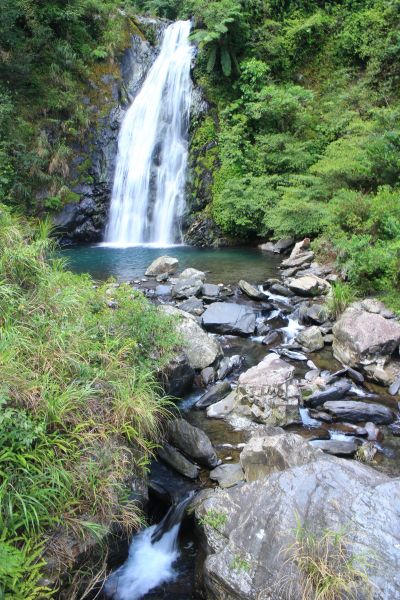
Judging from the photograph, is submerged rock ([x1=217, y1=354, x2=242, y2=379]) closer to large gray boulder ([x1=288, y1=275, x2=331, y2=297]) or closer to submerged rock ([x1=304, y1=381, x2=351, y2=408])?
submerged rock ([x1=304, y1=381, x2=351, y2=408])

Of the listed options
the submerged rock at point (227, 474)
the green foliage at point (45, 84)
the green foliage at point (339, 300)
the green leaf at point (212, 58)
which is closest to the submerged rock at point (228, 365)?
the submerged rock at point (227, 474)

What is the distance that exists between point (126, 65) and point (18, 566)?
1986 cm

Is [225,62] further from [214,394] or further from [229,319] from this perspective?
[214,394]

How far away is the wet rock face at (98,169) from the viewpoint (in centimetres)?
1589

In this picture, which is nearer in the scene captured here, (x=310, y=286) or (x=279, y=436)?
(x=279, y=436)

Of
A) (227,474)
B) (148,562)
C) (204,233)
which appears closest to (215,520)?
(148,562)

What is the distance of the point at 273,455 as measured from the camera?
3613 mm

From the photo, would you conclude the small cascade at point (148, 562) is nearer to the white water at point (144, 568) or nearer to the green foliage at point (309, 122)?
the white water at point (144, 568)

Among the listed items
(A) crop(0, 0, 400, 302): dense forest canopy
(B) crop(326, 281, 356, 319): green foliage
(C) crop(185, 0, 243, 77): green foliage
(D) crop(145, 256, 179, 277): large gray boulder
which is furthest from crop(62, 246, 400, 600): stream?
(C) crop(185, 0, 243, 77): green foliage

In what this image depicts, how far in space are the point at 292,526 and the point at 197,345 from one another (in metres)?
3.62

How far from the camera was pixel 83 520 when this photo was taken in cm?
267

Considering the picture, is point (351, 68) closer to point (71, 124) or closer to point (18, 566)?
point (71, 124)

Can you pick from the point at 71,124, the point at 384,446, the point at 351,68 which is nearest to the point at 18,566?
the point at 384,446

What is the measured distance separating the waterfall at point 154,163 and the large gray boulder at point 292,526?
13.3 metres
